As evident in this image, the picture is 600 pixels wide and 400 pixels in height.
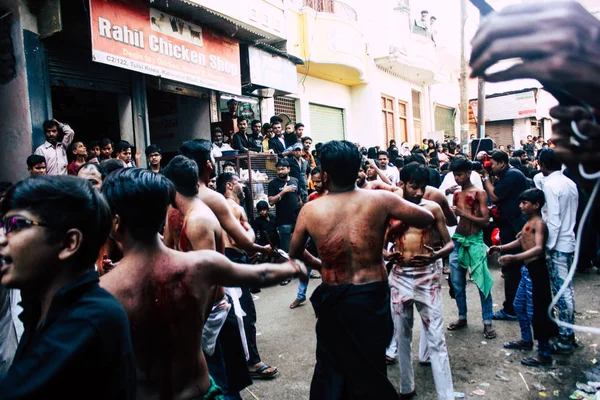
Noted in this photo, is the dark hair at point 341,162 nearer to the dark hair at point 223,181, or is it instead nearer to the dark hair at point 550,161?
the dark hair at point 223,181

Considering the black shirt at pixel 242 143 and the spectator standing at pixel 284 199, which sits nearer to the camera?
the spectator standing at pixel 284 199

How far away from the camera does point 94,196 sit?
53.2 inches

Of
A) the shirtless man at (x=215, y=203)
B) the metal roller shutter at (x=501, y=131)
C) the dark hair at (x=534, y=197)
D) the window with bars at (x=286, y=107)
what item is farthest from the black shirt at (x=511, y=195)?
the metal roller shutter at (x=501, y=131)

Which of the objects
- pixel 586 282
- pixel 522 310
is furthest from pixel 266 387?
pixel 586 282

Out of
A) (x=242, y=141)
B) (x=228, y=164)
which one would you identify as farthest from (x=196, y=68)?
(x=228, y=164)

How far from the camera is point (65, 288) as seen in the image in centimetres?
124

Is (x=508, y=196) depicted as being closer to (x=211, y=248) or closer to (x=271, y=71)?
(x=211, y=248)

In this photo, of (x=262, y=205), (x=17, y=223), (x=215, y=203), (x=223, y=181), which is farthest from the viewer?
(x=262, y=205)

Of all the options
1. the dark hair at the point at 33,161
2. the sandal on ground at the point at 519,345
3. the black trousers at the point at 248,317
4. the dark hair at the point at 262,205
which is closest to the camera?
the black trousers at the point at 248,317

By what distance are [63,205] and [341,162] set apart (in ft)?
6.02

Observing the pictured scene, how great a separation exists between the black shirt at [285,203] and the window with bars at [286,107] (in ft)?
19.0

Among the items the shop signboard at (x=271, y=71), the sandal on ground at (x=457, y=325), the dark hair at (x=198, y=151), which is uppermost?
the shop signboard at (x=271, y=71)

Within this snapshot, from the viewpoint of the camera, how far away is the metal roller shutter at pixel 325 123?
15.0 m

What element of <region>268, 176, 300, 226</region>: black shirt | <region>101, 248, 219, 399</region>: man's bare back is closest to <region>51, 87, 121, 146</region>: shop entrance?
<region>268, 176, 300, 226</region>: black shirt
